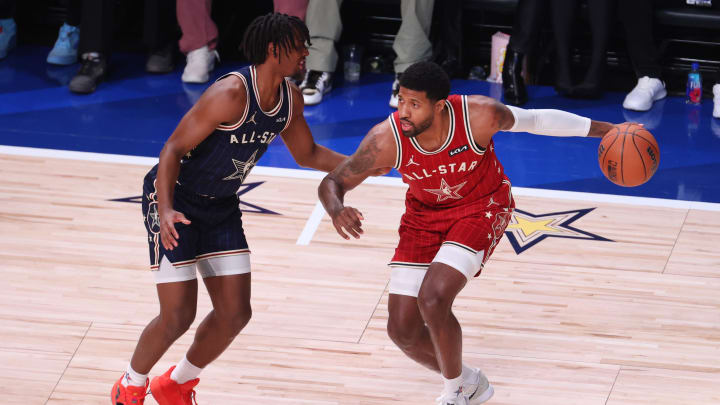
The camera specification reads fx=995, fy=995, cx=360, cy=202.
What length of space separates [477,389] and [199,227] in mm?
1381

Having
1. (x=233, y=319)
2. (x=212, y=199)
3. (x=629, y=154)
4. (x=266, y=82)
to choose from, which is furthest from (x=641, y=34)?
(x=233, y=319)

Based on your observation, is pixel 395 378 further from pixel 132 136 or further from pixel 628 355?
pixel 132 136

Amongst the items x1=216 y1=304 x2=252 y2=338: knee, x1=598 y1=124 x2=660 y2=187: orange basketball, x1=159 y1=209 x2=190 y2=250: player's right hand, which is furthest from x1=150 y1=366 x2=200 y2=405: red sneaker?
x1=598 y1=124 x2=660 y2=187: orange basketball

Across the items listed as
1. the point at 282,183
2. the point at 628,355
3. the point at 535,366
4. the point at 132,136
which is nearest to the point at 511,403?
the point at 535,366

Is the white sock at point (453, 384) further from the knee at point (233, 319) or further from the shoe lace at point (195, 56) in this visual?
the shoe lace at point (195, 56)

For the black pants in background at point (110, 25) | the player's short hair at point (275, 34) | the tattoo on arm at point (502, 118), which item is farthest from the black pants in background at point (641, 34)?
the player's short hair at point (275, 34)

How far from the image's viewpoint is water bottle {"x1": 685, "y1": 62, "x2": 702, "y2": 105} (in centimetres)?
811

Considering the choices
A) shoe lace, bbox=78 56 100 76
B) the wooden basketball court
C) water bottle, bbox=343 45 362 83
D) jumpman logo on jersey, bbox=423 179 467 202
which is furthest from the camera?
water bottle, bbox=343 45 362 83

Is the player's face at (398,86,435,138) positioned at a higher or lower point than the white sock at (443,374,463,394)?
higher

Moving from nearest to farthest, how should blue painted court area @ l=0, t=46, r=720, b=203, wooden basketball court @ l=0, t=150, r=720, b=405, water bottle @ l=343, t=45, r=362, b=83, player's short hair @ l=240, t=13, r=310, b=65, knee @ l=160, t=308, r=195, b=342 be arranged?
player's short hair @ l=240, t=13, r=310, b=65 → knee @ l=160, t=308, r=195, b=342 → wooden basketball court @ l=0, t=150, r=720, b=405 → blue painted court area @ l=0, t=46, r=720, b=203 → water bottle @ l=343, t=45, r=362, b=83

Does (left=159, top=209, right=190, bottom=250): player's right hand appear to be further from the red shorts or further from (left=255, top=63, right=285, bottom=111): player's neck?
the red shorts

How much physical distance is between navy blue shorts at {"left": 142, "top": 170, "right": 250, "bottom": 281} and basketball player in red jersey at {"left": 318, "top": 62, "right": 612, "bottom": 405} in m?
0.41

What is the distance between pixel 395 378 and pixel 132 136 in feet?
12.2

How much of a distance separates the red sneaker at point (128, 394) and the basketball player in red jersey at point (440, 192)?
1063mm
